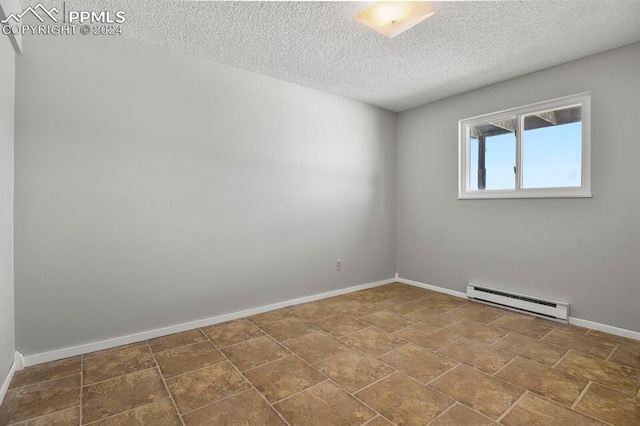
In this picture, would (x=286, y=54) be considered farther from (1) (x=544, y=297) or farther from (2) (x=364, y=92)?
(1) (x=544, y=297)

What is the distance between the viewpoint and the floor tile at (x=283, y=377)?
185cm

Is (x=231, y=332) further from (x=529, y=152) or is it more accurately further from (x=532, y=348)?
(x=529, y=152)

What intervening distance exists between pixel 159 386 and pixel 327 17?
9.12 feet

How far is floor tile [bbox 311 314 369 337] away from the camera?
9.07 ft

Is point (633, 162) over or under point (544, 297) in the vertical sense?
over

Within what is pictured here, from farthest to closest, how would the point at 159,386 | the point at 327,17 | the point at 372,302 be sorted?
the point at 372,302 < the point at 327,17 < the point at 159,386

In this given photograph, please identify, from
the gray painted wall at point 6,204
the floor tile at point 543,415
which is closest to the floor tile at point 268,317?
the gray painted wall at point 6,204

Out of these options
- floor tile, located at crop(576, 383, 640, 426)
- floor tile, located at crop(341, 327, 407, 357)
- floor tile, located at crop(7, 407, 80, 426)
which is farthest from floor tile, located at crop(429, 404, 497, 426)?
floor tile, located at crop(7, 407, 80, 426)

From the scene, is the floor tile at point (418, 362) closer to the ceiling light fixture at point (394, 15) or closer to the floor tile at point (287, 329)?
the floor tile at point (287, 329)

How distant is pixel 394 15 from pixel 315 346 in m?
2.56

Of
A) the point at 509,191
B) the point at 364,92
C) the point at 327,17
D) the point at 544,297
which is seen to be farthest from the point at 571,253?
the point at 327,17

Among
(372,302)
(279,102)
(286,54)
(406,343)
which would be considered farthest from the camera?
(372,302)

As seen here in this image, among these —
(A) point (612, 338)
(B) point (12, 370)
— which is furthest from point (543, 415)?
(B) point (12, 370)

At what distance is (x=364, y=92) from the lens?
3.81 meters
